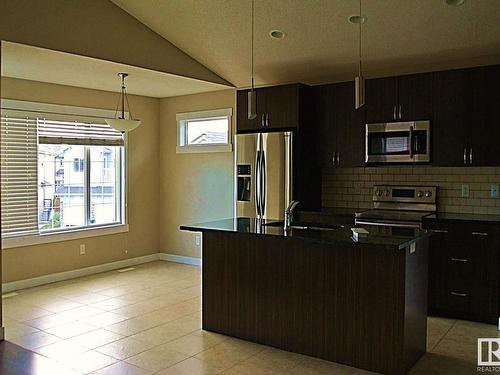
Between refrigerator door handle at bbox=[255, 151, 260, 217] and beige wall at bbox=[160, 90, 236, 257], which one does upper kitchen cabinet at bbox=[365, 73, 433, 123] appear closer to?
refrigerator door handle at bbox=[255, 151, 260, 217]

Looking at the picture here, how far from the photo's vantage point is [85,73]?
5293 mm

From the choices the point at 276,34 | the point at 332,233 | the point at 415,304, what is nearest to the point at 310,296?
the point at 332,233

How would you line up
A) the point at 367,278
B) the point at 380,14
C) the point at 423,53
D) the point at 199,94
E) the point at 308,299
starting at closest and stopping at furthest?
the point at 367,278
the point at 308,299
the point at 380,14
the point at 423,53
the point at 199,94

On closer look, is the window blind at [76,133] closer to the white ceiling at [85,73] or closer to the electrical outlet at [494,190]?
the white ceiling at [85,73]

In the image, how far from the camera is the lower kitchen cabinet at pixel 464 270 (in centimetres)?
434

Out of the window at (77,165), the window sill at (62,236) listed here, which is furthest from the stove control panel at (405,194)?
the window at (77,165)

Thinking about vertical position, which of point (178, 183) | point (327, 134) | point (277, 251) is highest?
point (327, 134)

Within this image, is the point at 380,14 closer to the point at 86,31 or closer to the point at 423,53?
the point at 423,53

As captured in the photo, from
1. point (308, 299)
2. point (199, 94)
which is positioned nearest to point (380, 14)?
point (308, 299)

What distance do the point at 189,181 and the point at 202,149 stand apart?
0.55 meters

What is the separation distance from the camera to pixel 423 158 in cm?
484

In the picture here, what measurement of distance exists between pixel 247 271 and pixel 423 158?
220 centimetres

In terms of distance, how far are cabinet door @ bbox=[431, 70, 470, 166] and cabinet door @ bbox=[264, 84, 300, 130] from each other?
1.44 metres

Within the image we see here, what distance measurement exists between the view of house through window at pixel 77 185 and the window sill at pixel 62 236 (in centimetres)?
11
